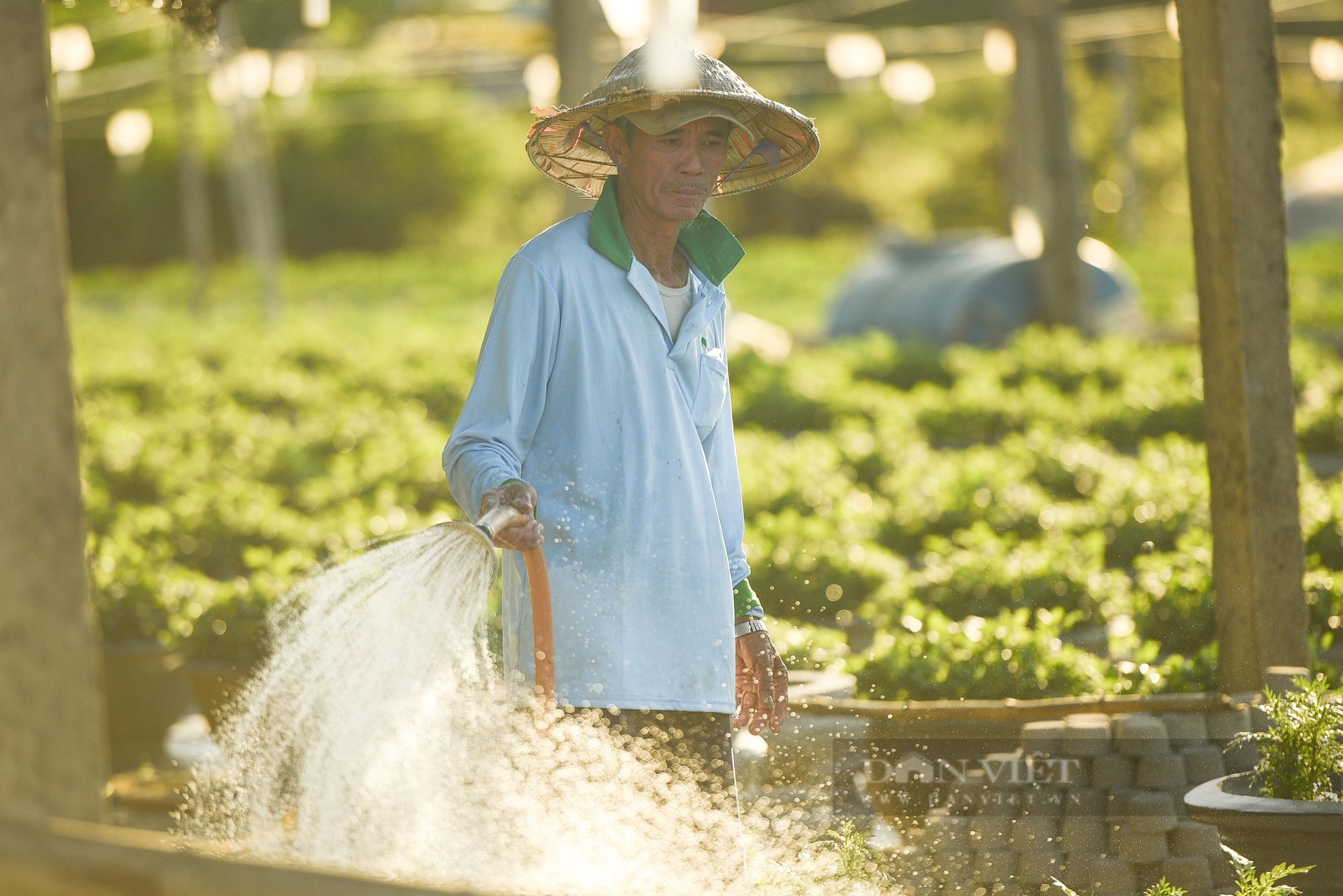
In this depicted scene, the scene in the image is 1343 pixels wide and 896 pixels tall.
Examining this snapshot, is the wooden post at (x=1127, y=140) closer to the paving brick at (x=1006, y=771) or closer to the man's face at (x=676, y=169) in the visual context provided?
the paving brick at (x=1006, y=771)

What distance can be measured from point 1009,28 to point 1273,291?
979cm

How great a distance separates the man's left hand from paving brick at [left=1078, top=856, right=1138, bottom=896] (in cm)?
90

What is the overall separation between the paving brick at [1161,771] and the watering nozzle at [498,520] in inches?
80.2

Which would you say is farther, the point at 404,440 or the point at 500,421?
the point at 404,440

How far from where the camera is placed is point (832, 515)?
23.4 ft

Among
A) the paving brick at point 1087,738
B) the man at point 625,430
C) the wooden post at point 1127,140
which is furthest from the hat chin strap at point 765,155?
the wooden post at point 1127,140

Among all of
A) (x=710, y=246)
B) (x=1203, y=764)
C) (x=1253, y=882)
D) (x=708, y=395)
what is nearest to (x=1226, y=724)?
(x=1203, y=764)

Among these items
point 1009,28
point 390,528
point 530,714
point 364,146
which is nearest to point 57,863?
point 530,714

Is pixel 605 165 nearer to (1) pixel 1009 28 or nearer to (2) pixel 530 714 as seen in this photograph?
(2) pixel 530 714

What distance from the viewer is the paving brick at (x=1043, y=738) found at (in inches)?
155

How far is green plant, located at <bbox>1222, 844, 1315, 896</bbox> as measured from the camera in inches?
119

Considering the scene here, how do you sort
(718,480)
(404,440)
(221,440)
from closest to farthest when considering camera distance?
1. (718,480)
2. (404,440)
3. (221,440)

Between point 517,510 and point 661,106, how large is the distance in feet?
2.90

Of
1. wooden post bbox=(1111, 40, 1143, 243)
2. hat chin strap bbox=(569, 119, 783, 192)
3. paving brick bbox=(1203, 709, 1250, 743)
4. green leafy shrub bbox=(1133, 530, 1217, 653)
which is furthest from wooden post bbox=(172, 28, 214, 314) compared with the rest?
paving brick bbox=(1203, 709, 1250, 743)
